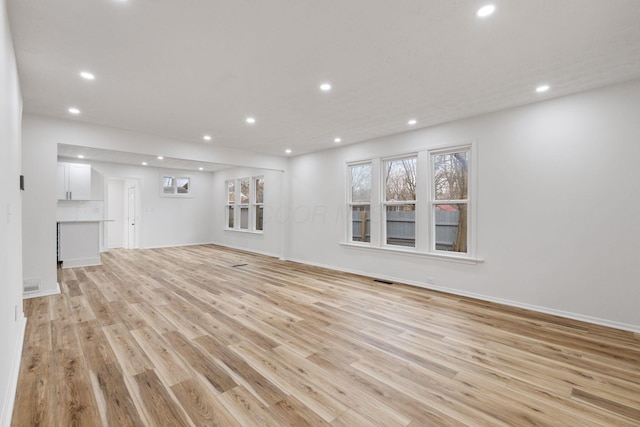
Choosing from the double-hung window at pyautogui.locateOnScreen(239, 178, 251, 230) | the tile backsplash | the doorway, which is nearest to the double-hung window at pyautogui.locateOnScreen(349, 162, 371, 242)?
the double-hung window at pyautogui.locateOnScreen(239, 178, 251, 230)

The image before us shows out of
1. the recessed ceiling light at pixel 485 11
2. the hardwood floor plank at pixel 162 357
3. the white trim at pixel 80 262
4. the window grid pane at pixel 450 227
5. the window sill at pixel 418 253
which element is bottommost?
the hardwood floor plank at pixel 162 357

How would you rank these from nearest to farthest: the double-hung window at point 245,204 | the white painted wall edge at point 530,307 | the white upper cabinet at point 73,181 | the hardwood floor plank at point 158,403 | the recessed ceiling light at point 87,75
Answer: the hardwood floor plank at point 158,403
the recessed ceiling light at point 87,75
the white painted wall edge at point 530,307
the white upper cabinet at point 73,181
the double-hung window at point 245,204

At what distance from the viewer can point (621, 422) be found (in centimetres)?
174

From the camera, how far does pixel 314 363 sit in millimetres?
2375

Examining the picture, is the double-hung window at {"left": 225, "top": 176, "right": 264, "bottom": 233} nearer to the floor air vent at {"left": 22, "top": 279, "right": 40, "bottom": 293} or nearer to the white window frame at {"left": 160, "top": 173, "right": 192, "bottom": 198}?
the white window frame at {"left": 160, "top": 173, "right": 192, "bottom": 198}

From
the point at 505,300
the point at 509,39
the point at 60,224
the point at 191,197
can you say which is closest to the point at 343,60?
the point at 509,39

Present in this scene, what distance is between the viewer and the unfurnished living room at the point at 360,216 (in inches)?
76.4

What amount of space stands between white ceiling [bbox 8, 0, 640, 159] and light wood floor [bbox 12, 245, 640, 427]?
2.61m

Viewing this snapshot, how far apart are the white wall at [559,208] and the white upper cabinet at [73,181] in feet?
24.3

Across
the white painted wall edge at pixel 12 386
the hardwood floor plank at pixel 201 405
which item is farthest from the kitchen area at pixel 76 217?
the hardwood floor plank at pixel 201 405

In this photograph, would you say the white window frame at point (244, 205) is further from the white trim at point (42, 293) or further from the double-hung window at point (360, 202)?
the white trim at point (42, 293)

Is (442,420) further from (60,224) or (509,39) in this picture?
(60,224)

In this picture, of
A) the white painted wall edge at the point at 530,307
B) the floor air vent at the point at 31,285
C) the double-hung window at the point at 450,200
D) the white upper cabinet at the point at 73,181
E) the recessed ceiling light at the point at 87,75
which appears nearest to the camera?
the recessed ceiling light at the point at 87,75

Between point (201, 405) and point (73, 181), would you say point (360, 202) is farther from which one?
point (73, 181)
